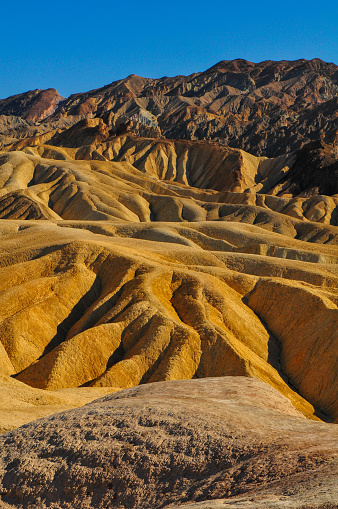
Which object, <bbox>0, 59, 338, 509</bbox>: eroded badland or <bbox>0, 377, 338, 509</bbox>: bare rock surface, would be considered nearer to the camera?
<bbox>0, 377, 338, 509</bbox>: bare rock surface

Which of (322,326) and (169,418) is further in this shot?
(322,326)

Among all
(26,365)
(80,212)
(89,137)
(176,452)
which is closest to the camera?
(176,452)

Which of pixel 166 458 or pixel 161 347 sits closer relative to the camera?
pixel 166 458

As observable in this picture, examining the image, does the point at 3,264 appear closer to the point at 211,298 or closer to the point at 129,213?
the point at 211,298

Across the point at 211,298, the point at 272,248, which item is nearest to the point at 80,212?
the point at 272,248

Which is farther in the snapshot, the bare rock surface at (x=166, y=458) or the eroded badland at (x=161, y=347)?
the eroded badland at (x=161, y=347)

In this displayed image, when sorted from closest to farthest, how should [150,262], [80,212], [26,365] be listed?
[26,365]
[150,262]
[80,212]

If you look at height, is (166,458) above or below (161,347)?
above

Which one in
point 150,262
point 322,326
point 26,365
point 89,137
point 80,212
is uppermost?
point 89,137
